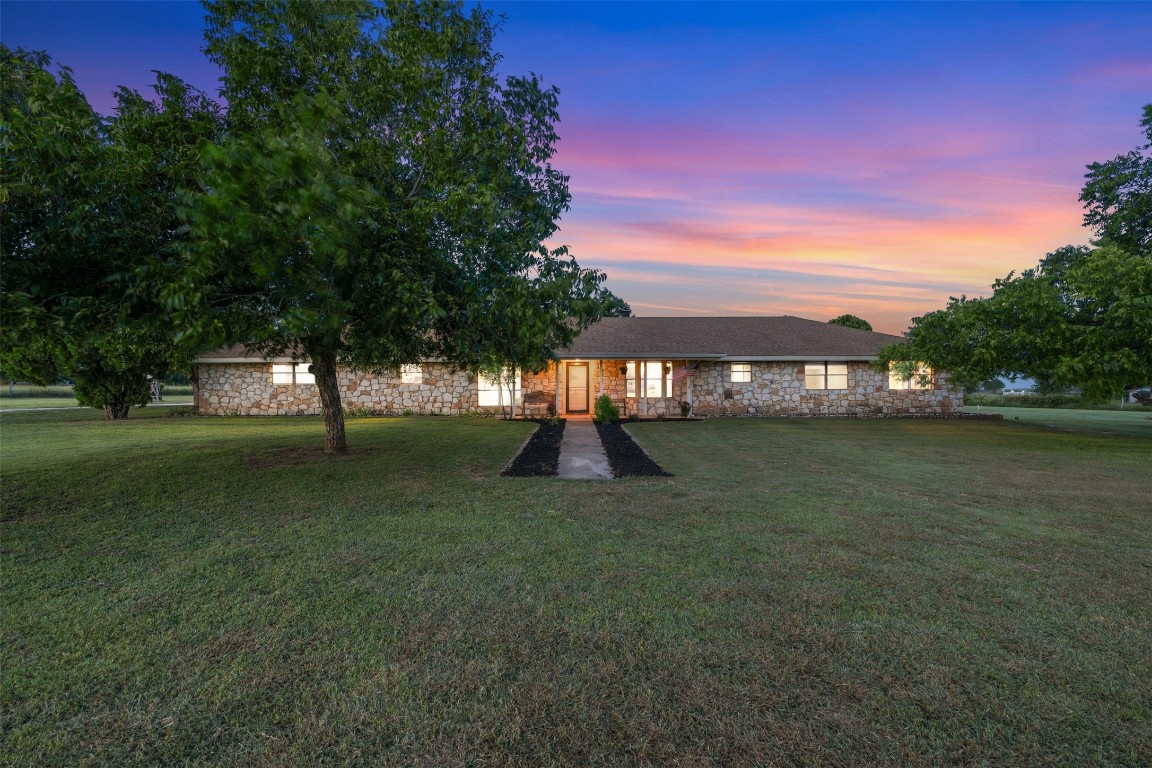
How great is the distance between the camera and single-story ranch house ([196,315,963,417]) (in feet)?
67.5

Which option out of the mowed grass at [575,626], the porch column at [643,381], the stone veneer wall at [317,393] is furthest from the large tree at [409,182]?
the stone veneer wall at [317,393]

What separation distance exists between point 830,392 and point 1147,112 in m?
13.1

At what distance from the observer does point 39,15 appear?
22.8ft

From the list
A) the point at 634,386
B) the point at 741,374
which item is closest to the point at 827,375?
the point at 741,374

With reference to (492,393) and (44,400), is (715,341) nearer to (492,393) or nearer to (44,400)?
(492,393)

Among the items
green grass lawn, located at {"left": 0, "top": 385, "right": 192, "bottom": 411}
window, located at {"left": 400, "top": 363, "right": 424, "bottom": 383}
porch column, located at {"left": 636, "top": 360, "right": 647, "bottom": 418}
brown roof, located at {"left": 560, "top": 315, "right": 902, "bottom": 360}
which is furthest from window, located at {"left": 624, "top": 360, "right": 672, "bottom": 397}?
green grass lawn, located at {"left": 0, "top": 385, "right": 192, "bottom": 411}

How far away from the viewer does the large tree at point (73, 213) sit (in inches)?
178

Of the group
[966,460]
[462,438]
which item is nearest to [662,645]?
[966,460]

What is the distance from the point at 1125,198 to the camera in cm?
1720

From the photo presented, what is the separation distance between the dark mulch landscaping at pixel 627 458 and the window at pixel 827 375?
10426 mm

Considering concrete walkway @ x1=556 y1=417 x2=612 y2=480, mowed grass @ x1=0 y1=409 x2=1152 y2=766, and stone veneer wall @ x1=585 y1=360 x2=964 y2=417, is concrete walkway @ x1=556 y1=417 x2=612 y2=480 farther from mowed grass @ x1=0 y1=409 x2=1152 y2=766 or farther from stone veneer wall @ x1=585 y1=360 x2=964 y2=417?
stone veneer wall @ x1=585 y1=360 x2=964 y2=417

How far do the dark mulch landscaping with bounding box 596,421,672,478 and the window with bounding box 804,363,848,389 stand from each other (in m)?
10.4

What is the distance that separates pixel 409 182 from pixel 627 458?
6103mm

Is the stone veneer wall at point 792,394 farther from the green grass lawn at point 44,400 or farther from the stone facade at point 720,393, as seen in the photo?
the green grass lawn at point 44,400
